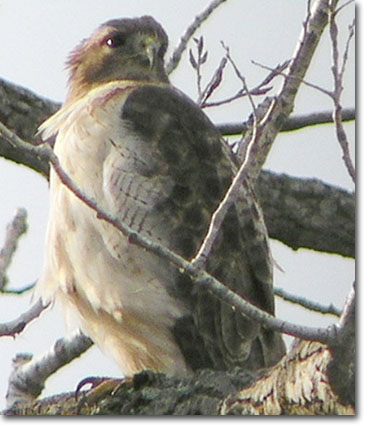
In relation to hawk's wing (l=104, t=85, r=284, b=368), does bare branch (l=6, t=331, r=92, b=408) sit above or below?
below

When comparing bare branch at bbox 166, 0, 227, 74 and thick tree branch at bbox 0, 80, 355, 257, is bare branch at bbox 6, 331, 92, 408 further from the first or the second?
bare branch at bbox 166, 0, 227, 74

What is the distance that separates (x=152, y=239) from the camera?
162 inches

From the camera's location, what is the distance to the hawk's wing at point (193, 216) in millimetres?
4102

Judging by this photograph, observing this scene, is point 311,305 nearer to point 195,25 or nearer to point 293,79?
point 293,79

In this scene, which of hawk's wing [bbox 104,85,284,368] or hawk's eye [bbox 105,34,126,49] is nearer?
hawk's wing [bbox 104,85,284,368]

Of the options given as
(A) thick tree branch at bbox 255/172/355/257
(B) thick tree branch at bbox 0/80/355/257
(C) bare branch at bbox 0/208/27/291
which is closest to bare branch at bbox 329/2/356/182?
(C) bare branch at bbox 0/208/27/291

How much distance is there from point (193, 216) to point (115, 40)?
116 centimetres

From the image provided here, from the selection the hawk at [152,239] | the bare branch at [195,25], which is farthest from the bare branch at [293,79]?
the bare branch at [195,25]

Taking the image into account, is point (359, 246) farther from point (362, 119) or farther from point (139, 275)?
point (139, 275)

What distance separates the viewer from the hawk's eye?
505 cm

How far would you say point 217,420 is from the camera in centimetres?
326

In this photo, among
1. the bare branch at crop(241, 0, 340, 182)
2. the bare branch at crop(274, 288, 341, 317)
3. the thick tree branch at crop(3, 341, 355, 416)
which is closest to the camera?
the thick tree branch at crop(3, 341, 355, 416)

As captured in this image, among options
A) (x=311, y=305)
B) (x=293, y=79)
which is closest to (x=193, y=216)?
(x=293, y=79)

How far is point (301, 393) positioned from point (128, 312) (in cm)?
129
